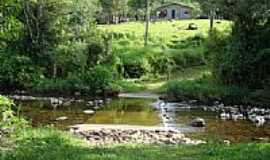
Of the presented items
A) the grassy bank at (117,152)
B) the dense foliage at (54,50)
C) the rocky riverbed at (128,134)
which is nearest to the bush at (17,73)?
the dense foliage at (54,50)

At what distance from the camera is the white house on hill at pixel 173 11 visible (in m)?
94.1

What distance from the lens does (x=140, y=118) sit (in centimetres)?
3166

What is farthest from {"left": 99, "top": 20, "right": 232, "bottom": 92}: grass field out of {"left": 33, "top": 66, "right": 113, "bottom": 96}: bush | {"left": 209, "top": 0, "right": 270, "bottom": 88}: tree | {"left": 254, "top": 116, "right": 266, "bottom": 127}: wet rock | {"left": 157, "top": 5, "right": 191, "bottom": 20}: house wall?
{"left": 157, "top": 5, "right": 191, "bottom": 20}: house wall

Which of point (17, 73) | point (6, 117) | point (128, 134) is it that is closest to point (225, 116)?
point (128, 134)

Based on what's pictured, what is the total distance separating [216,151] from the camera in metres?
14.6

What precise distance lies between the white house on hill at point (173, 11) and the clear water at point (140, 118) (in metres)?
57.9

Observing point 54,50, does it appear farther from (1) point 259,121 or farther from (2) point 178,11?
(2) point 178,11

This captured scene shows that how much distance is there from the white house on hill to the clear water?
190ft

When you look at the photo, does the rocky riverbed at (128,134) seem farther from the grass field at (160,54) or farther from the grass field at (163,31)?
the grass field at (163,31)

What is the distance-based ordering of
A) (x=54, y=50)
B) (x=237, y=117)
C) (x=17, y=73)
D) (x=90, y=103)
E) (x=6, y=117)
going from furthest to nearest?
(x=54, y=50) < (x=17, y=73) < (x=90, y=103) < (x=237, y=117) < (x=6, y=117)

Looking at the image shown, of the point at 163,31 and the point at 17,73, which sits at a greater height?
the point at 163,31

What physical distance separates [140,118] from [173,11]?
64.6m

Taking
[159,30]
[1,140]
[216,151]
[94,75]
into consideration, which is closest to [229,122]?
[94,75]

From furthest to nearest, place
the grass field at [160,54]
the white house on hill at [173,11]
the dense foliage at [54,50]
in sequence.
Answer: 1. the white house on hill at [173,11]
2. the grass field at [160,54]
3. the dense foliage at [54,50]
